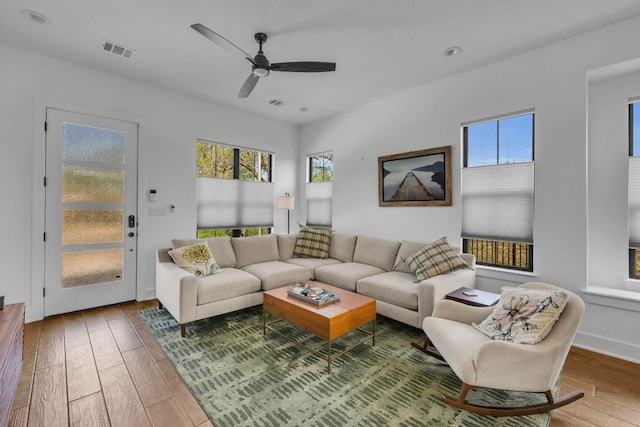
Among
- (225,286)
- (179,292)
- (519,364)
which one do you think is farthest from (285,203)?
(519,364)

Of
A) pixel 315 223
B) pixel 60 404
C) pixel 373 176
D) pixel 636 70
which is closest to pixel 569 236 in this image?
pixel 636 70

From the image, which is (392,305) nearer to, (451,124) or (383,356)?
(383,356)

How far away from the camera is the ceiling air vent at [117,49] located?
288 cm

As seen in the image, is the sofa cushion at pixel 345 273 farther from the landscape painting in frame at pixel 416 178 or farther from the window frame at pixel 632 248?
the window frame at pixel 632 248

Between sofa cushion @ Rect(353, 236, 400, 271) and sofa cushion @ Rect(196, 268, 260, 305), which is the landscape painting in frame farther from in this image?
sofa cushion @ Rect(196, 268, 260, 305)

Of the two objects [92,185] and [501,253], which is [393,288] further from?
[92,185]

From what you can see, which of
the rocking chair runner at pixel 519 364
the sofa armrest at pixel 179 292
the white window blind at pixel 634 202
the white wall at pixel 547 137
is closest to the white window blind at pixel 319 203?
the white wall at pixel 547 137

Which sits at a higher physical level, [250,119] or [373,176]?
[250,119]

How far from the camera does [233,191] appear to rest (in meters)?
4.81

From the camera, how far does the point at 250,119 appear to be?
16.3 ft

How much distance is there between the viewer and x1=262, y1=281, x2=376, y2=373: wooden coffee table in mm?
2252

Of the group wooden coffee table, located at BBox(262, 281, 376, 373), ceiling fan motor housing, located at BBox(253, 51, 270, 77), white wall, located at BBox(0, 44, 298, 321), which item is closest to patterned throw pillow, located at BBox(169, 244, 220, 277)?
wooden coffee table, located at BBox(262, 281, 376, 373)

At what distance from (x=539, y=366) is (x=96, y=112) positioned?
500 centimetres

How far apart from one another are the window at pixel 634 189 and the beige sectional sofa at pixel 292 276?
1405 mm
